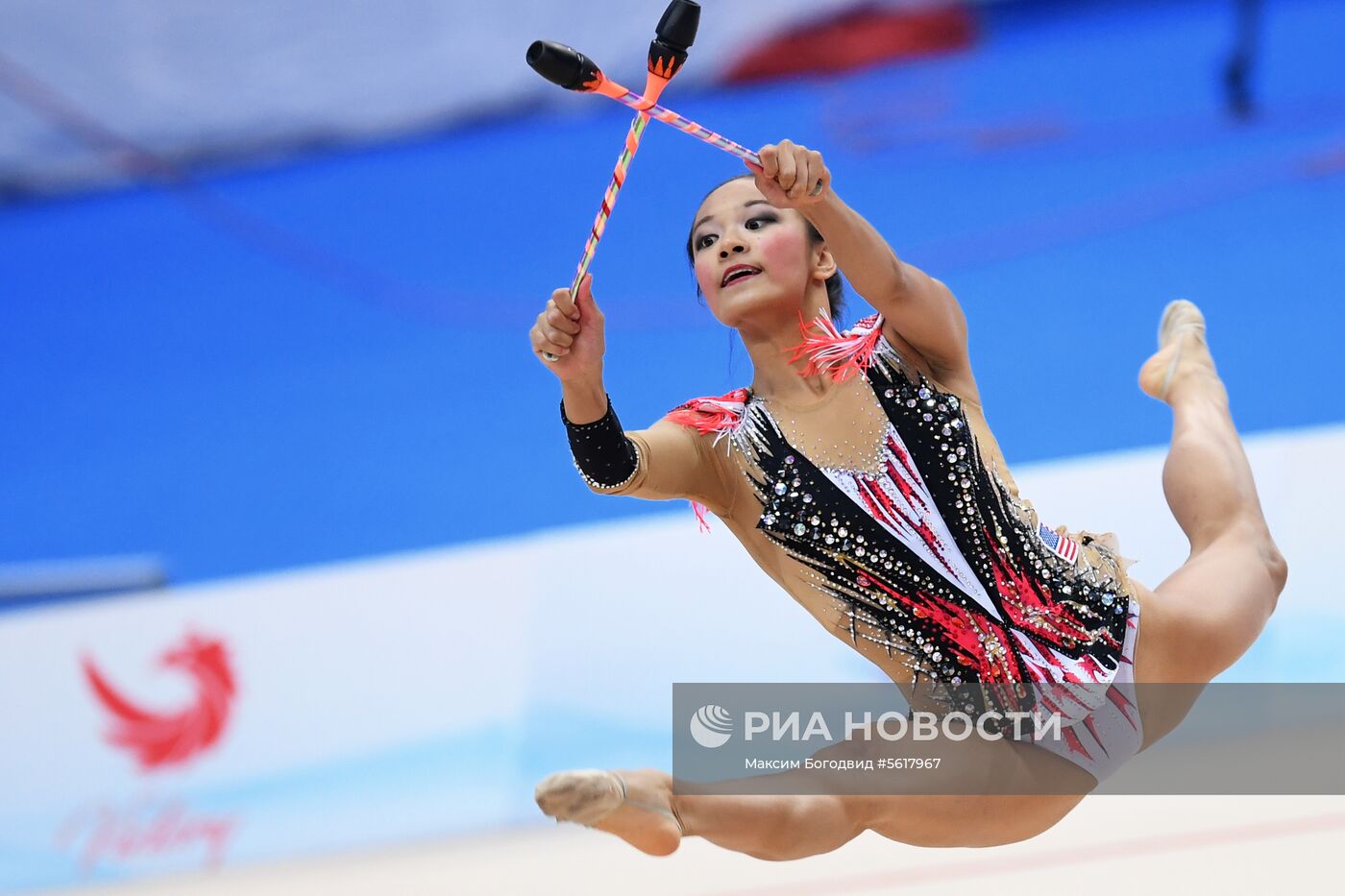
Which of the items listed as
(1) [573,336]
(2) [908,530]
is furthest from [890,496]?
(1) [573,336]

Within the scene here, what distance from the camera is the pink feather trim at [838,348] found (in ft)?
6.01

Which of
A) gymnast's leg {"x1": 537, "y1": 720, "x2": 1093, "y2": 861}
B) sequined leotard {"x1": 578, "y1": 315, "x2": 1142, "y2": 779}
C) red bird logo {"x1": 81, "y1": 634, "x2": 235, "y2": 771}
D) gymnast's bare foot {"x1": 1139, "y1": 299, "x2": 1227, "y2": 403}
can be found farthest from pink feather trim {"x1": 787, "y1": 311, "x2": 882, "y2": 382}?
red bird logo {"x1": 81, "y1": 634, "x2": 235, "y2": 771}

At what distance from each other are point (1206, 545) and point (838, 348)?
682 millimetres

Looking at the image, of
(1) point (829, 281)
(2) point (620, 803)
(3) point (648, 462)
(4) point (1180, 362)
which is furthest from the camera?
(4) point (1180, 362)

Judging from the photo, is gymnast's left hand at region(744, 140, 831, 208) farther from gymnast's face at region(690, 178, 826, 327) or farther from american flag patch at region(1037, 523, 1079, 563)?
american flag patch at region(1037, 523, 1079, 563)

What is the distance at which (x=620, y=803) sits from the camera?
149 centimetres

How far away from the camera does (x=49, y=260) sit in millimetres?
5867

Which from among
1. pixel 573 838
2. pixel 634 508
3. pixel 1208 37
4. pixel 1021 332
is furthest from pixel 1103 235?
pixel 573 838

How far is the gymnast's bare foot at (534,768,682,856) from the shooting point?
144 cm

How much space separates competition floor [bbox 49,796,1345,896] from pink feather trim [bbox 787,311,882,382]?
3.66ft

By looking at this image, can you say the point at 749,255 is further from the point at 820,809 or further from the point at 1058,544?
the point at 820,809

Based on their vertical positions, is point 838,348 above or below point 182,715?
below

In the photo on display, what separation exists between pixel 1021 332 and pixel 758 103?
1593mm

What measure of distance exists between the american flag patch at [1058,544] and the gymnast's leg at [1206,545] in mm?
125
